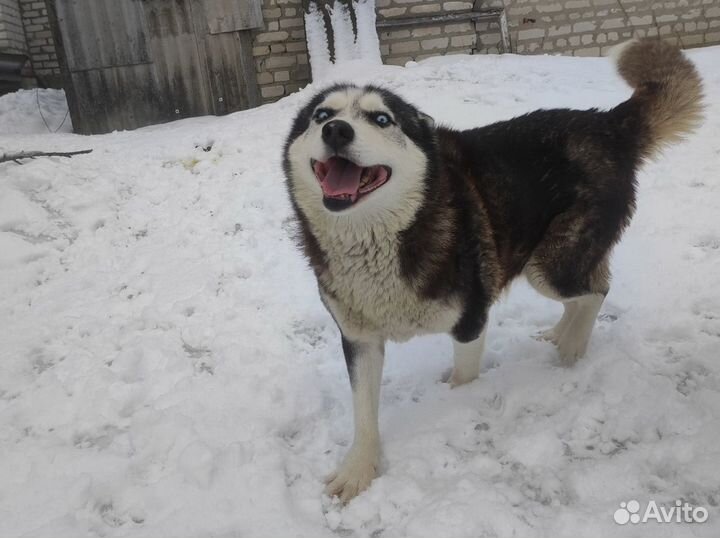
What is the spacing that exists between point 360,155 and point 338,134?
11 cm

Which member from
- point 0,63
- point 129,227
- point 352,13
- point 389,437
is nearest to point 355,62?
point 352,13

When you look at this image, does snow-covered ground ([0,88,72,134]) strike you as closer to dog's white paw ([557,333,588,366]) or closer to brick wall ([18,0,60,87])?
brick wall ([18,0,60,87])

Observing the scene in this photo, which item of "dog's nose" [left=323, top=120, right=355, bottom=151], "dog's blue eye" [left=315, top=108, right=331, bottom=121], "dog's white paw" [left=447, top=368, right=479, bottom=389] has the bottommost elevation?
"dog's white paw" [left=447, top=368, right=479, bottom=389]

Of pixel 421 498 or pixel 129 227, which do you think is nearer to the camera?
pixel 421 498

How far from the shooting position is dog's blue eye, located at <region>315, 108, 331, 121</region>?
215 centimetres

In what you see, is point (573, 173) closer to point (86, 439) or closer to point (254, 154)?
point (86, 439)

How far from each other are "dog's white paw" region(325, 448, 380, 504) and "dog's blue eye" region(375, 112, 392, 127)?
136cm

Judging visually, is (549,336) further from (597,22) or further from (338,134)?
(597,22)

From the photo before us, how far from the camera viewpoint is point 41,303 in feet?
11.9

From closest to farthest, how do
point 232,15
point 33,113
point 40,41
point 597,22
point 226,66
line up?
1. point 232,15
2. point 226,66
3. point 597,22
4. point 33,113
5. point 40,41

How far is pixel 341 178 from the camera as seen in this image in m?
1.99

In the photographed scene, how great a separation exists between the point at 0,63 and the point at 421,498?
1225cm

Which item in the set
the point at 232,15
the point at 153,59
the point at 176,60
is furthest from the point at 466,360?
the point at 153,59

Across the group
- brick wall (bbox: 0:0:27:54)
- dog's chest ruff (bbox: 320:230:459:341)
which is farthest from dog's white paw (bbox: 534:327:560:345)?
brick wall (bbox: 0:0:27:54)
